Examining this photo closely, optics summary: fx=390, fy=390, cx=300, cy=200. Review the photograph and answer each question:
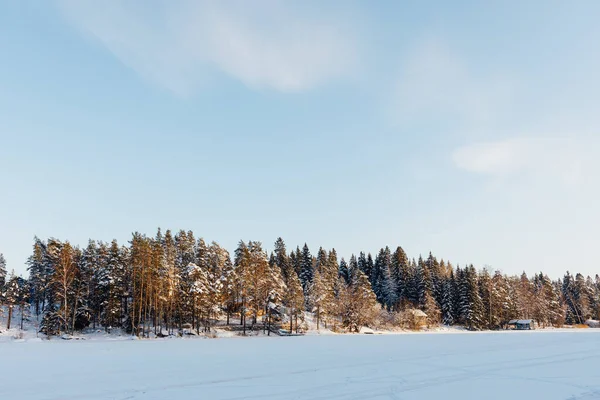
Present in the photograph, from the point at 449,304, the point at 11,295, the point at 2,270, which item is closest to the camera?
the point at 11,295

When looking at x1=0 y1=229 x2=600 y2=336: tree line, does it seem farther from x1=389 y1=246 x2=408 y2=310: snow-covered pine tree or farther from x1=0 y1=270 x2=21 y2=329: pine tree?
x1=389 y1=246 x2=408 y2=310: snow-covered pine tree

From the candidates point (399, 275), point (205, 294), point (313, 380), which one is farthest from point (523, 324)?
point (313, 380)

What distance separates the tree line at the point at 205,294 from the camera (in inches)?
2178

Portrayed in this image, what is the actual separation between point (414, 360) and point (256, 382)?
9636 millimetres

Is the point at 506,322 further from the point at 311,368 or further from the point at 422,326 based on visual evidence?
the point at 311,368

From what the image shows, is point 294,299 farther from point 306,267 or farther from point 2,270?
point 2,270

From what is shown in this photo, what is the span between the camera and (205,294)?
56.8m

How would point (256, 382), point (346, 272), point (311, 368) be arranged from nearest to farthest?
point (256, 382)
point (311, 368)
point (346, 272)

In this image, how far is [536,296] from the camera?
9650 cm

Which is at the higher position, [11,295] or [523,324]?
[11,295]

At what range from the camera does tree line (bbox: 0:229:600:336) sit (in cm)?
5531

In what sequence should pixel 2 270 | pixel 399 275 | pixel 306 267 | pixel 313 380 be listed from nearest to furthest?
pixel 313 380
pixel 2 270
pixel 306 267
pixel 399 275

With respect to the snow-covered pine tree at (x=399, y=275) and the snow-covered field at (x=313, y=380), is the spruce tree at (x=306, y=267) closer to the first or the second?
the snow-covered pine tree at (x=399, y=275)

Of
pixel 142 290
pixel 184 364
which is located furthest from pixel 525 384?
pixel 142 290
